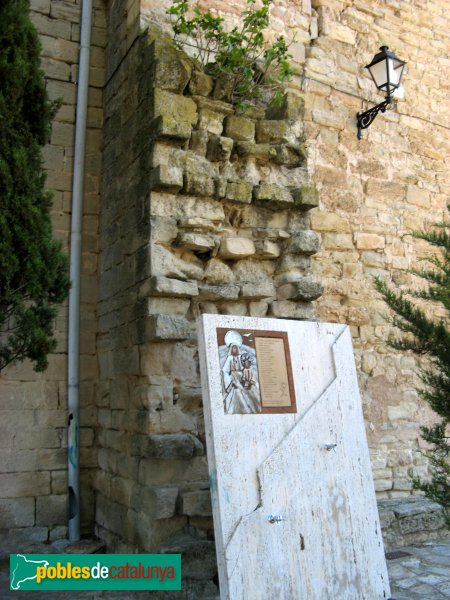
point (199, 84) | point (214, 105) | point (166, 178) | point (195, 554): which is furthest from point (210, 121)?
point (195, 554)

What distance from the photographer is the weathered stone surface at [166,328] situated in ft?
10.7

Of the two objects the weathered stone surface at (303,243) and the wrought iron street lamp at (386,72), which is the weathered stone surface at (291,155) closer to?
the weathered stone surface at (303,243)

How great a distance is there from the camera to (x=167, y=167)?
3.42m

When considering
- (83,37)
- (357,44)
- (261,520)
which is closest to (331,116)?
(357,44)

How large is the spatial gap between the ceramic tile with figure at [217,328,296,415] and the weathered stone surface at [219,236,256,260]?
66 cm

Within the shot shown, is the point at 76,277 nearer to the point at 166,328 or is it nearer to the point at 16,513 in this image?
the point at 166,328

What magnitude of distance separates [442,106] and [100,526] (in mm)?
4913

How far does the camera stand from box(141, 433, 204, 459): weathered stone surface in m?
3.15

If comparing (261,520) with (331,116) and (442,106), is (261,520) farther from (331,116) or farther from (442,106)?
(442,106)

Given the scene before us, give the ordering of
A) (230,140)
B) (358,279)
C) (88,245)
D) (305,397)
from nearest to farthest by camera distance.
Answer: (305,397) → (230,140) → (88,245) → (358,279)

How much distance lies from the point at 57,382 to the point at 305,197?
81.9 inches

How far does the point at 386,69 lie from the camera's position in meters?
4.86

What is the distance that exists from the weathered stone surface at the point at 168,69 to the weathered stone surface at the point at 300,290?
1.37 meters

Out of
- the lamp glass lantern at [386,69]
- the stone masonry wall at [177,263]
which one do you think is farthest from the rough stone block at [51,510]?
the lamp glass lantern at [386,69]
